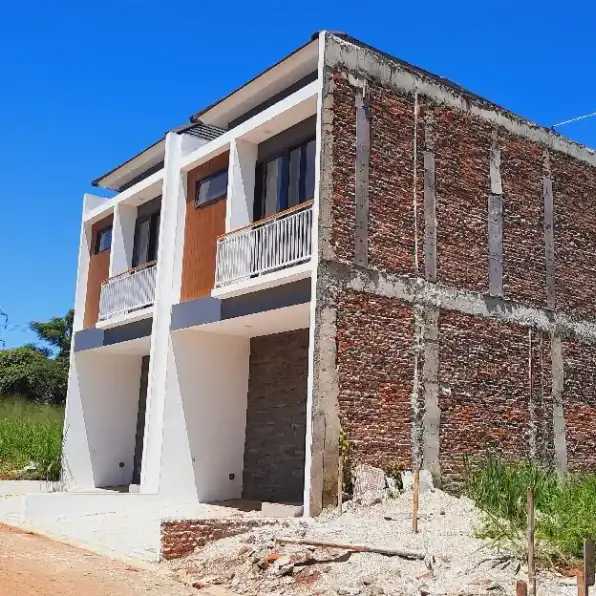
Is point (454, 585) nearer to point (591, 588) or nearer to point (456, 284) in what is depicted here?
point (591, 588)

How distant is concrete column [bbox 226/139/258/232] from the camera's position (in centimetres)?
1466

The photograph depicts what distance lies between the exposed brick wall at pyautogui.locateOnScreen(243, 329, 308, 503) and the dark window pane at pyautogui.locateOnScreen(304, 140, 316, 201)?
2742 millimetres

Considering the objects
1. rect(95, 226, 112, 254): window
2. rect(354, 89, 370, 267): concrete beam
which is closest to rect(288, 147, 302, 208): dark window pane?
rect(354, 89, 370, 267): concrete beam

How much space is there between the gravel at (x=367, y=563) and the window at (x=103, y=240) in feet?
38.8

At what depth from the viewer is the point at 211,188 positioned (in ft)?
52.5

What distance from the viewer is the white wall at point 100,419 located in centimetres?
1931

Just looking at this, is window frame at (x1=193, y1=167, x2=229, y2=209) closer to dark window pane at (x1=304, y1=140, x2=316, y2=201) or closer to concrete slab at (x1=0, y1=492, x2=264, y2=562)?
dark window pane at (x1=304, y1=140, x2=316, y2=201)

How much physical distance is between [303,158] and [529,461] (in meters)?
7.12

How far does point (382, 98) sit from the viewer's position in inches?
551

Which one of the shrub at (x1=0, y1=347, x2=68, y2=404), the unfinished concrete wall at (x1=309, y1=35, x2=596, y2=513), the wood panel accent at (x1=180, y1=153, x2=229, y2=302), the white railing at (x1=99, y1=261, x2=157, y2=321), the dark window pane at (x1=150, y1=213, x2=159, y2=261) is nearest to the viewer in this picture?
the unfinished concrete wall at (x1=309, y1=35, x2=596, y2=513)

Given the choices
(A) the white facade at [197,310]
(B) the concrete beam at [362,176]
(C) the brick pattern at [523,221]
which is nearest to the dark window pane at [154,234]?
(A) the white facade at [197,310]

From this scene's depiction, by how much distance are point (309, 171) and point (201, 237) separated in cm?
286

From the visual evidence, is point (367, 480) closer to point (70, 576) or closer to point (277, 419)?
point (277, 419)

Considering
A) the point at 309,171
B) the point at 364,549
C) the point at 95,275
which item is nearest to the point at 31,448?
the point at 95,275
